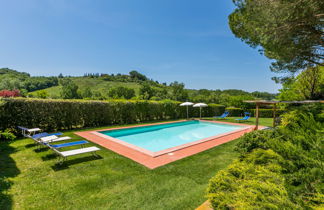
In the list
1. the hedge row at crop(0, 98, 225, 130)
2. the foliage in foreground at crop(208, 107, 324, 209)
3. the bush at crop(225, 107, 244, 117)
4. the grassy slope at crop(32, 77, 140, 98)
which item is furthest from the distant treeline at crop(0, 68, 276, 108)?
the foliage in foreground at crop(208, 107, 324, 209)

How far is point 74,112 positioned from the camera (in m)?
10.6

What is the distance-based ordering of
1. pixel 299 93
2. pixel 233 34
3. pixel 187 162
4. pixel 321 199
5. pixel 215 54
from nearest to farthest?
pixel 321 199 → pixel 187 162 → pixel 233 34 → pixel 299 93 → pixel 215 54

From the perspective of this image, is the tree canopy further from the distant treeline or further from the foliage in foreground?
the distant treeline

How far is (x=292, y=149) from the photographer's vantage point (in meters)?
1.45

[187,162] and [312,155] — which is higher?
[312,155]

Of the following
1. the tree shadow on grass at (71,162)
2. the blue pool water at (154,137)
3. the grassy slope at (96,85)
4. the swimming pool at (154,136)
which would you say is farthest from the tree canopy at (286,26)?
the grassy slope at (96,85)

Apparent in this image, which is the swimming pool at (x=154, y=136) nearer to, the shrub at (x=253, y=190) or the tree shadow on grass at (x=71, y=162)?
the tree shadow on grass at (x=71, y=162)

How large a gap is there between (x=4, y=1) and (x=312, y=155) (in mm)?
13387

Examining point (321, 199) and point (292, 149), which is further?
point (292, 149)

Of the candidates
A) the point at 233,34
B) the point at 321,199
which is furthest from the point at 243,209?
the point at 233,34

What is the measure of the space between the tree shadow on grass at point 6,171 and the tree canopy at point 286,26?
8426 millimetres

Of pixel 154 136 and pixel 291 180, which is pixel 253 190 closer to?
pixel 291 180

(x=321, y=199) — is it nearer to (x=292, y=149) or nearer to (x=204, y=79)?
(x=292, y=149)

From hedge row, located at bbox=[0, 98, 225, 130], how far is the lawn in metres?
3.37
